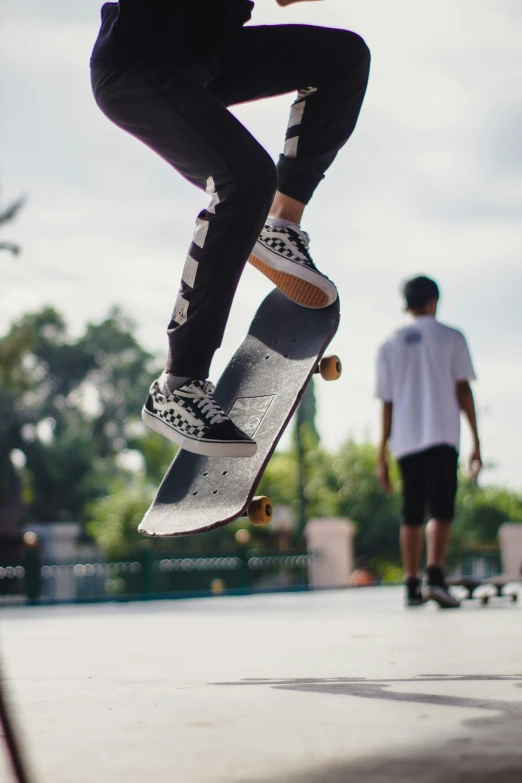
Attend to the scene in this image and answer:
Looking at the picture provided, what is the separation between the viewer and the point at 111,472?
63.1 m

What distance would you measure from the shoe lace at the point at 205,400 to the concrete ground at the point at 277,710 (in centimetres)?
64

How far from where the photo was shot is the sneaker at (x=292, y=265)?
290cm

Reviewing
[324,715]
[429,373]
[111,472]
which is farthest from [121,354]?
[324,715]

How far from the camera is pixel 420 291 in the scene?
6004mm

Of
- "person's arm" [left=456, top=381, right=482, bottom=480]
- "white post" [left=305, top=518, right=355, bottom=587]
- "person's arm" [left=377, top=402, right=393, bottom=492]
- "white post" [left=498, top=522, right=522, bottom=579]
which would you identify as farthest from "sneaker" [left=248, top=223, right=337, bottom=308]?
"white post" [left=305, top=518, right=355, bottom=587]

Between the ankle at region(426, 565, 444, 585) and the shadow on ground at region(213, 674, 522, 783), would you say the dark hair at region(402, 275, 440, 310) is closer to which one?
the ankle at region(426, 565, 444, 585)

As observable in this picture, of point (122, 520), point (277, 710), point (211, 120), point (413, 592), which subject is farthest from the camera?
point (122, 520)

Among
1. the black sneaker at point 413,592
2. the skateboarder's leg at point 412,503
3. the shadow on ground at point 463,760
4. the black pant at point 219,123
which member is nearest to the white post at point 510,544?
the black sneaker at point 413,592

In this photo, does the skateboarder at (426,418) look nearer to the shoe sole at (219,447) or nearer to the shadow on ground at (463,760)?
→ the shoe sole at (219,447)

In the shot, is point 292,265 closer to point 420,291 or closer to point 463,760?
point 463,760

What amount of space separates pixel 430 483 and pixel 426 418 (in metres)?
0.37

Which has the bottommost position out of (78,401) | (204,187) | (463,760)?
(463,760)

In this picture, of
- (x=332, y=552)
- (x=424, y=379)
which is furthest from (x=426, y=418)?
(x=332, y=552)

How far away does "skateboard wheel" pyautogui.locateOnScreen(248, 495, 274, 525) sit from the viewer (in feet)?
9.13
